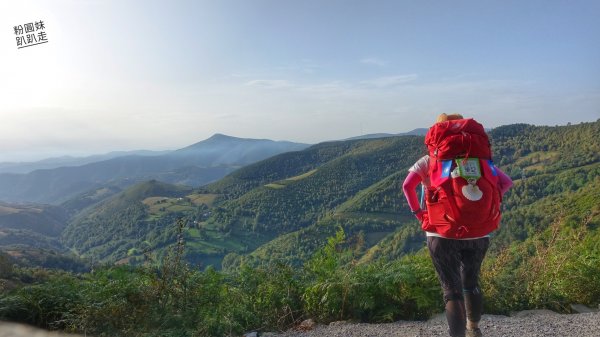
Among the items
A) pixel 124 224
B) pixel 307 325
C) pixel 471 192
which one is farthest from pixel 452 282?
pixel 124 224

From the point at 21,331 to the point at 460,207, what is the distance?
153 inches

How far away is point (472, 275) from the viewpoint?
3.15 metres

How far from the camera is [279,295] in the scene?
456 centimetres

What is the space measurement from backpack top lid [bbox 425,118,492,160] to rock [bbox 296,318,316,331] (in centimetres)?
232

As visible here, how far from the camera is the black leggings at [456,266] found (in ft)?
9.89

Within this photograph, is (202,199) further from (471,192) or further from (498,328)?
(471,192)

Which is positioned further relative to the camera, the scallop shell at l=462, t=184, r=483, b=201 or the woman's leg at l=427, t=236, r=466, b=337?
the woman's leg at l=427, t=236, r=466, b=337

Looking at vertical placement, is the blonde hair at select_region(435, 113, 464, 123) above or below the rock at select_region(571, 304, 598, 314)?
above

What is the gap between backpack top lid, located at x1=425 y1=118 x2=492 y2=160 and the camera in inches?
118

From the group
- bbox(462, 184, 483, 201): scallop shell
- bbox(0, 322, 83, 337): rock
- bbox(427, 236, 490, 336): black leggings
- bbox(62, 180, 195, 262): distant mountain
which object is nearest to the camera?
bbox(462, 184, 483, 201): scallop shell

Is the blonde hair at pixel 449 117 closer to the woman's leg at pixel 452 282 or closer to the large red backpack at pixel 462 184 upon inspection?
the large red backpack at pixel 462 184

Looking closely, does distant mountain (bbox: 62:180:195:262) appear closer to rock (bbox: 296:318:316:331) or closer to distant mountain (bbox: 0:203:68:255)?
distant mountain (bbox: 0:203:68:255)

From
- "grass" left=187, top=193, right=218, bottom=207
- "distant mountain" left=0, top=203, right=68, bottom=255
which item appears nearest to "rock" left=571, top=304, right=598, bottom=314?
"grass" left=187, top=193, right=218, bottom=207

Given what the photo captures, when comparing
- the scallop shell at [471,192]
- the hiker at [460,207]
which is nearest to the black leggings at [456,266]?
the hiker at [460,207]
